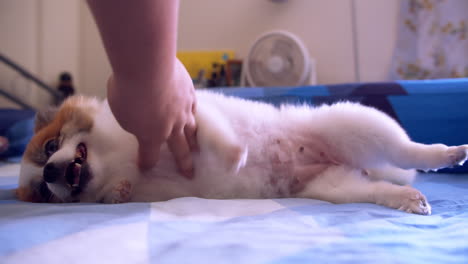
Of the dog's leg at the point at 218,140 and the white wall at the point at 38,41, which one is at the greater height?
the white wall at the point at 38,41

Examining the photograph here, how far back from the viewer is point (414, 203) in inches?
37.3

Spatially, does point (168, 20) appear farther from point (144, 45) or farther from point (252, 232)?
point (252, 232)

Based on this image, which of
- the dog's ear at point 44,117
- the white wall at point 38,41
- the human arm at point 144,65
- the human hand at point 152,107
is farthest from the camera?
the white wall at point 38,41

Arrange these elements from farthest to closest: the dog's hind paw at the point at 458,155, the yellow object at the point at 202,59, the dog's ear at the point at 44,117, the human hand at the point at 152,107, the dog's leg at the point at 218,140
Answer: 1. the yellow object at the point at 202,59
2. the dog's ear at the point at 44,117
3. the dog's hind paw at the point at 458,155
4. the dog's leg at the point at 218,140
5. the human hand at the point at 152,107

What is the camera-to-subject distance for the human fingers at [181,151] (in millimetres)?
928

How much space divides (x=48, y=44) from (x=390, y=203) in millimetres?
3797

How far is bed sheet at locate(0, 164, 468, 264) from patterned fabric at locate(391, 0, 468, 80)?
238 centimetres

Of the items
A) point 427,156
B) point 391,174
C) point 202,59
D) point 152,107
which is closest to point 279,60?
point 202,59

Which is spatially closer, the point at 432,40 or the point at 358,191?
the point at 358,191

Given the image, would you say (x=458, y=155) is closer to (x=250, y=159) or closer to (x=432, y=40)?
(x=250, y=159)

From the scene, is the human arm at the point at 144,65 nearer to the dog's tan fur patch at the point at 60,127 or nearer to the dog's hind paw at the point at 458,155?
the dog's tan fur patch at the point at 60,127

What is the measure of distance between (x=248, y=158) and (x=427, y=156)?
0.59 meters

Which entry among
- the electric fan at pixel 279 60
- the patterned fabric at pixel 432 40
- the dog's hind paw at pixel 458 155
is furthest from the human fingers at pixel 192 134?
the patterned fabric at pixel 432 40

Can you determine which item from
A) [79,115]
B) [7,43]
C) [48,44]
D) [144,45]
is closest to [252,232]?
[144,45]
